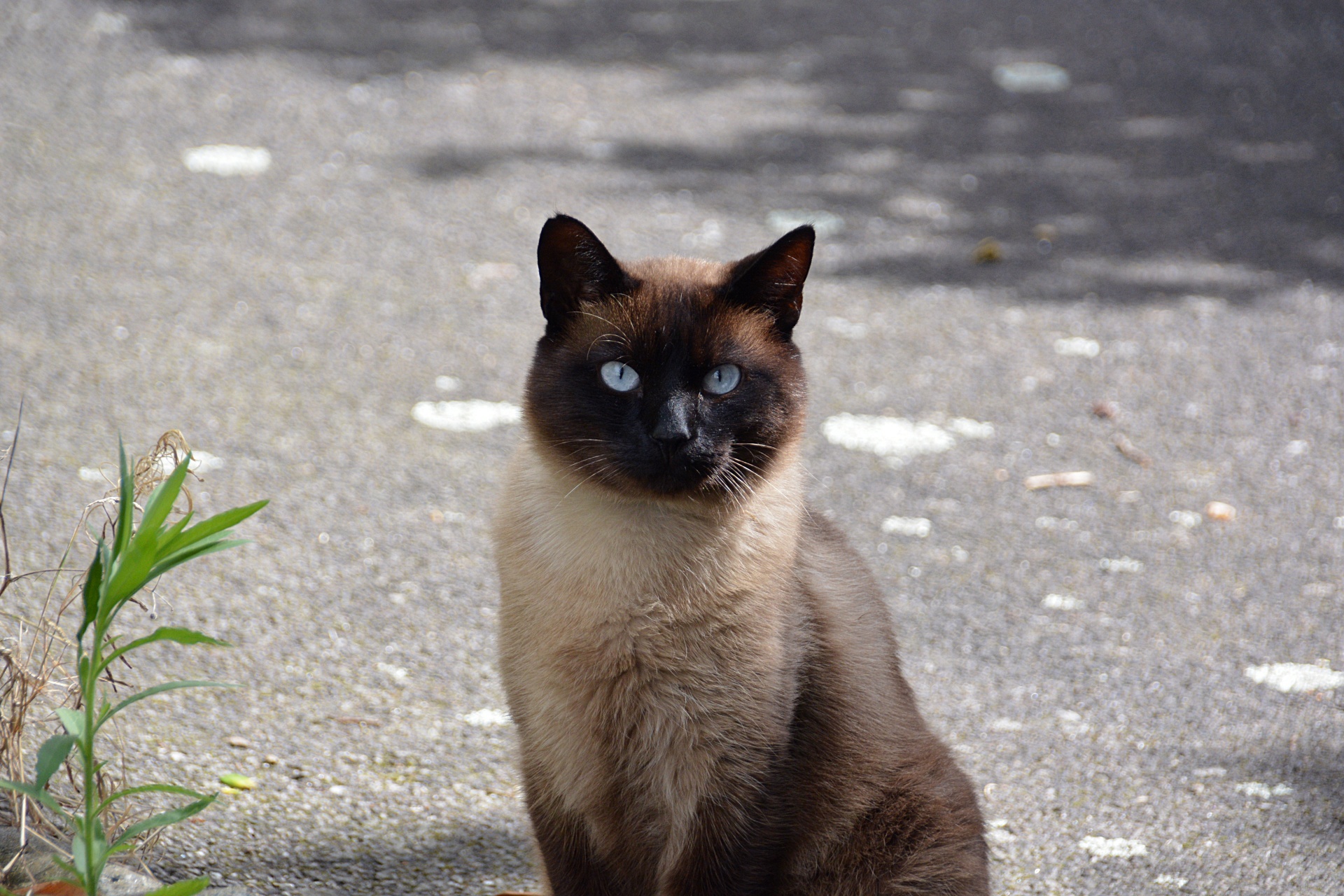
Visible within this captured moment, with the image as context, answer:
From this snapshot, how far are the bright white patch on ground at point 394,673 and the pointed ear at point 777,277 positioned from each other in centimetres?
Result: 144

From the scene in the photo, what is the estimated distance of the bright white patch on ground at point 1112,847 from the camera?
2678 mm

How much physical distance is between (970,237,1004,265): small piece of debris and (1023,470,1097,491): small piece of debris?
1702mm

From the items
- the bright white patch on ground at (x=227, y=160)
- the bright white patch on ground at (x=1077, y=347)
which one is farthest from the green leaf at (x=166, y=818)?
the bright white patch on ground at (x=227, y=160)

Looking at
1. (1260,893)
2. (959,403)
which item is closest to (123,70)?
(959,403)

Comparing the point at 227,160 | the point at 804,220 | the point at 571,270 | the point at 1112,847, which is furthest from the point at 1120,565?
the point at 227,160

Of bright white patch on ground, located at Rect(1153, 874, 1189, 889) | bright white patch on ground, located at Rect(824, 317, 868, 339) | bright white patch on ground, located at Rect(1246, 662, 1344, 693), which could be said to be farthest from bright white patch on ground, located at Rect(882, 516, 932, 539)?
bright white patch on ground, located at Rect(1153, 874, 1189, 889)

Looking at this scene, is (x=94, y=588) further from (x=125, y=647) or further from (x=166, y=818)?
(x=166, y=818)

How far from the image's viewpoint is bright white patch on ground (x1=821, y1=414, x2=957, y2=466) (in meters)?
4.35

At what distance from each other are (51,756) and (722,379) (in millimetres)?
1231

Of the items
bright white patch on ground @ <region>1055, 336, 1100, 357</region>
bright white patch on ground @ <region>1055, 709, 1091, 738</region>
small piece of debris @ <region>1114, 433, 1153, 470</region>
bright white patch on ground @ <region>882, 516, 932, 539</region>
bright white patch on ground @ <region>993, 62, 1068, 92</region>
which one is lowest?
bright white patch on ground @ <region>1055, 709, 1091, 738</region>

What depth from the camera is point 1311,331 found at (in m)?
5.19

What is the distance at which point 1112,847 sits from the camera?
2701mm

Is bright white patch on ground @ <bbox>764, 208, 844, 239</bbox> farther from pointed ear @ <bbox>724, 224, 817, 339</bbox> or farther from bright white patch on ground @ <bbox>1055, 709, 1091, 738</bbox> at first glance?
pointed ear @ <bbox>724, 224, 817, 339</bbox>

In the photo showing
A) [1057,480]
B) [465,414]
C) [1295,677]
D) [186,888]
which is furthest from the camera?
[465,414]
